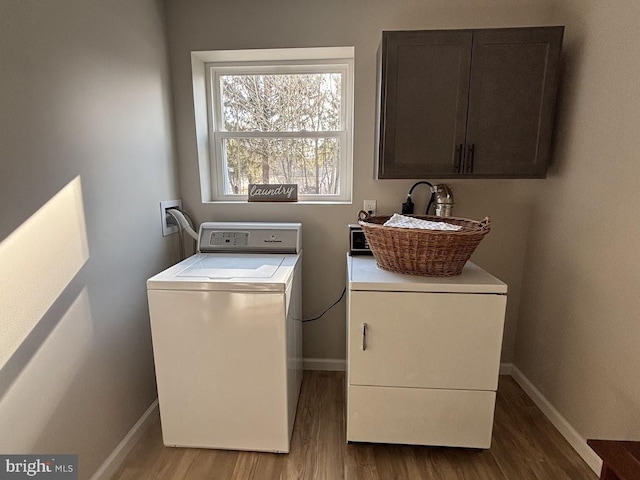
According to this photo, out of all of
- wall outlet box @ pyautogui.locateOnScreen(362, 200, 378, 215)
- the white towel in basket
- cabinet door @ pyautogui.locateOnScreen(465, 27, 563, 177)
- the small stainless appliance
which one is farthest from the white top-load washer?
cabinet door @ pyautogui.locateOnScreen(465, 27, 563, 177)

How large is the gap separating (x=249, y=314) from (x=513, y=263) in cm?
163

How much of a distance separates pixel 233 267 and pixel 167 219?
61 centimetres

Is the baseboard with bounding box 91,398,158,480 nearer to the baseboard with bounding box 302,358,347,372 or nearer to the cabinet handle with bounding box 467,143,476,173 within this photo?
the baseboard with bounding box 302,358,347,372

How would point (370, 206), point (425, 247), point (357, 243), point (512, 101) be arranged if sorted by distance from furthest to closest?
1. point (370, 206)
2. point (357, 243)
3. point (512, 101)
4. point (425, 247)

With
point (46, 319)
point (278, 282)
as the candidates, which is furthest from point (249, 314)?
point (46, 319)

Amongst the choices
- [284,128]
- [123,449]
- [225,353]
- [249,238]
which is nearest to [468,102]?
[284,128]

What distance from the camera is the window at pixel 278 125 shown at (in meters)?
2.08

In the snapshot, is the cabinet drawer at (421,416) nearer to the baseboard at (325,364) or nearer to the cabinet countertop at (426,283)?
the cabinet countertop at (426,283)

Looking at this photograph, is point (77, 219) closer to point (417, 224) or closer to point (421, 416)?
point (417, 224)

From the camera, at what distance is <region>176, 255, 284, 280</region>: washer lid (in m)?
1.46

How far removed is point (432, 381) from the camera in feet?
4.61

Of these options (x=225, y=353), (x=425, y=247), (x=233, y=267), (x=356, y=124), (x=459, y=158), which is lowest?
(x=225, y=353)

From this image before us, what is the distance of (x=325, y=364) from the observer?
7.23ft

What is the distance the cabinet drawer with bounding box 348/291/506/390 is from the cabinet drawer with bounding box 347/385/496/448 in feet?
0.17
